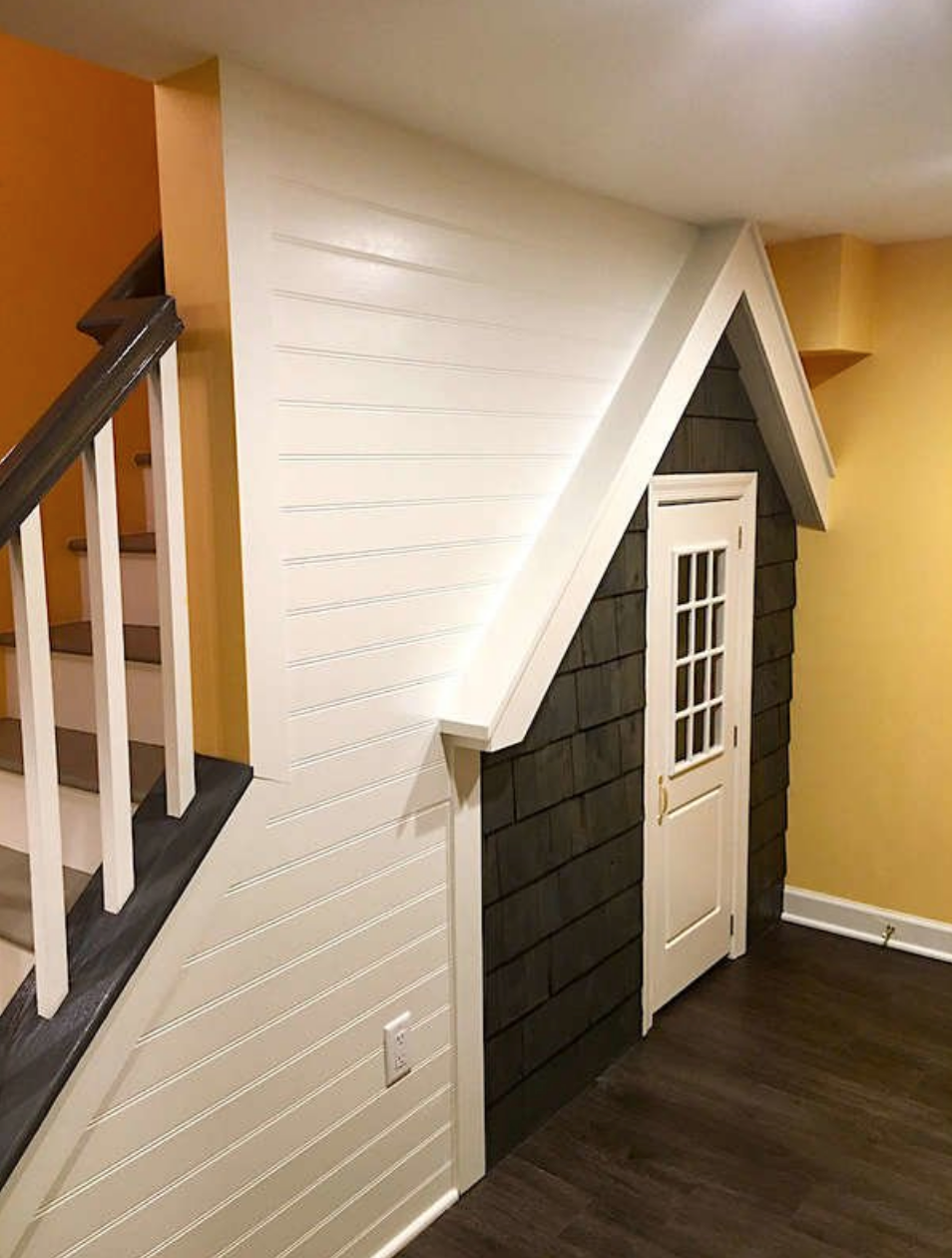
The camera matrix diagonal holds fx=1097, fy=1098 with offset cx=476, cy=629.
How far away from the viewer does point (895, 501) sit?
3.84 metres

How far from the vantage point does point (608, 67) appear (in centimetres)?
193

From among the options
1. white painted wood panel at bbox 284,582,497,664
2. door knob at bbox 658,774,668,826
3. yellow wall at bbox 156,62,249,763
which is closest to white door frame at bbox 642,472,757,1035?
door knob at bbox 658,774,668,826

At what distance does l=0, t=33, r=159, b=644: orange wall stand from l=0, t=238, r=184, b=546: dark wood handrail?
1001 mm

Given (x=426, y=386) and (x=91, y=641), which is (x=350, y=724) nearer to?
(x=91, y=641)

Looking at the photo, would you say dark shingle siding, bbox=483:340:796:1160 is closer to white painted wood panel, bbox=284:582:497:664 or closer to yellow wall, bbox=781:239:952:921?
white painted wood panel, bbox=284:582:497:664

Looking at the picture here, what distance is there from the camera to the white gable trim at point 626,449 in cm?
256

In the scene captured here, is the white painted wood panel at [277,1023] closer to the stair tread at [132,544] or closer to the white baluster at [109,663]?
the white baluster at [109,663]

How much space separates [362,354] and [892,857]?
9.43 ft

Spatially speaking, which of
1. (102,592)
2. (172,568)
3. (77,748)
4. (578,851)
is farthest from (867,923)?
(102,592)

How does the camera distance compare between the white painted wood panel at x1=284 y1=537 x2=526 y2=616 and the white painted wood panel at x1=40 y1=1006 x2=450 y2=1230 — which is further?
the white painted wood panel at x1=284 y1=537 x2=526 y2=616

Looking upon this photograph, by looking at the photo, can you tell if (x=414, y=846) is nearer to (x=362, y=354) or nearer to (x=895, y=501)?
(x=362, y=354)

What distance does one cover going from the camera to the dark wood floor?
8.44 ft

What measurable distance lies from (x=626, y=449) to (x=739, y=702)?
1290mm

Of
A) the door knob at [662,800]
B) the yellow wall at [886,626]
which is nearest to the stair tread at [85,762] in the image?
the door knob at [662,800]
